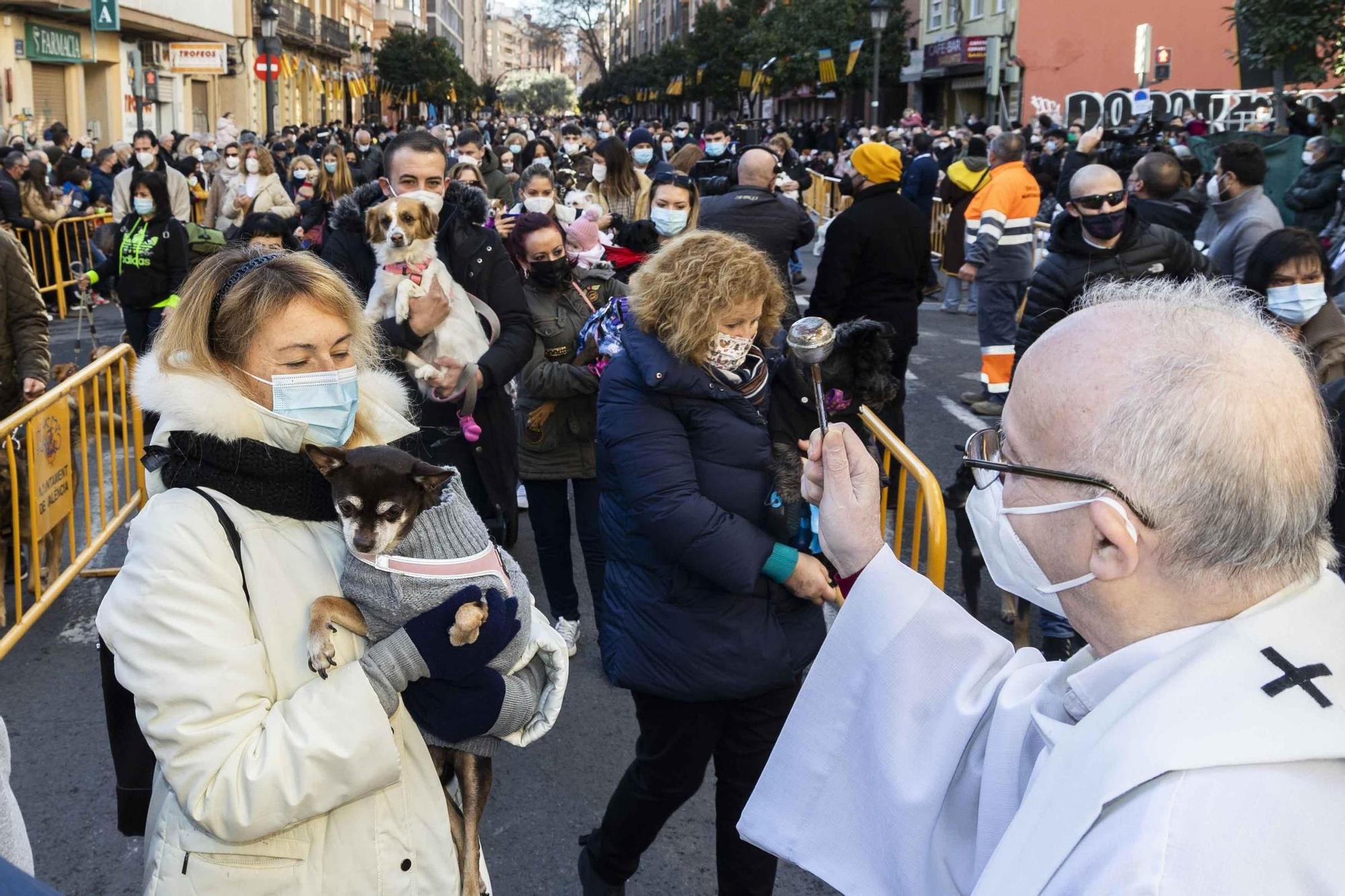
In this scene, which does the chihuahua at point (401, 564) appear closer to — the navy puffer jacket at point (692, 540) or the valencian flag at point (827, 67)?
the navy puffer jacket at point (692, 540)

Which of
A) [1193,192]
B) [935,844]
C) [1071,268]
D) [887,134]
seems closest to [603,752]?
[935,844]

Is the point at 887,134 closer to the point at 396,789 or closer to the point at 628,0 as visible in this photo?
the point at 396,789

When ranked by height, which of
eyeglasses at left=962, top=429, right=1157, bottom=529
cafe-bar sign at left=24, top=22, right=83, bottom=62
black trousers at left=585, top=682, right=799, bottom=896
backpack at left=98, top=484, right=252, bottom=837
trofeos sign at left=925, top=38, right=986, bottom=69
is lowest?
black trousers at left=585, top=682, right=799, bottom=896

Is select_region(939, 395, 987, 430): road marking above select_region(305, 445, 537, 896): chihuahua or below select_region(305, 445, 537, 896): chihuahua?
below

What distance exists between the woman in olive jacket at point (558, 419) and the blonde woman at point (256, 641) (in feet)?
8.48

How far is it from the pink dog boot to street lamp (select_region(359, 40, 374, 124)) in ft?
244

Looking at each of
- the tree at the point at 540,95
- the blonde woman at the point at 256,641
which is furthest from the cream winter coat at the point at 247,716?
the tree at the point at 540,95

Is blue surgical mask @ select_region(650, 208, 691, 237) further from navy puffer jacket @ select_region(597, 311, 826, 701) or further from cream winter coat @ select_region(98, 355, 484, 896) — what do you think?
cream winter coat @ select_region(98, 355, 484, 896)

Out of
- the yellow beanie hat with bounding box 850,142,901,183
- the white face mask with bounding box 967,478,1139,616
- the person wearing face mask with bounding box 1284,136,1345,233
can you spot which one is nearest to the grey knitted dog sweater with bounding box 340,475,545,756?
the white face mask with bounding box 967,478,1139,616

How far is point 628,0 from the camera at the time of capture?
15600cm

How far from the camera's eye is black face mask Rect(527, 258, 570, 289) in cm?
520

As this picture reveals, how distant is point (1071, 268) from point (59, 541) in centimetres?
501

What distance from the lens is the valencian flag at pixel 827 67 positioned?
38531 mm

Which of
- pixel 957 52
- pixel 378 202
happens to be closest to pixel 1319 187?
pixel 378 202
